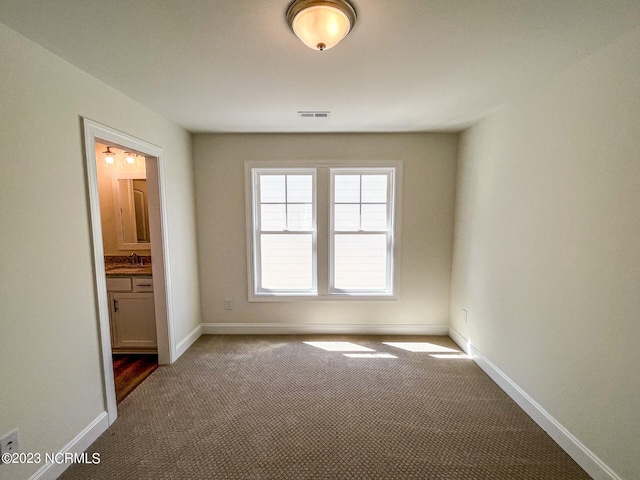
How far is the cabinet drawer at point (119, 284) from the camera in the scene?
9.02 ft

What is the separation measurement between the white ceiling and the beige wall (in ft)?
2.62

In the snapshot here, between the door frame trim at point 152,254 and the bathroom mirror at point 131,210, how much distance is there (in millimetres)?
909

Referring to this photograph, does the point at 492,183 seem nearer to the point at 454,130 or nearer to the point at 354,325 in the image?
the point at 454,130

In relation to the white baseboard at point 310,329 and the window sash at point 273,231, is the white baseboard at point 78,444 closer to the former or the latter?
the white baseboard at point 310,329

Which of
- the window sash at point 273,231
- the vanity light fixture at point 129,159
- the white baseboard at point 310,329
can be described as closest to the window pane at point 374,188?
the window sash at point 273,231

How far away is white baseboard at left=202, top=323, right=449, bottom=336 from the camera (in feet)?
11.0

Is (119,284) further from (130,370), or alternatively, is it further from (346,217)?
(346,217)

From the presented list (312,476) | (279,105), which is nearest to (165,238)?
(279,105)

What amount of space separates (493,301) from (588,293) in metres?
0.93

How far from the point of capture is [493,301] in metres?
2.46

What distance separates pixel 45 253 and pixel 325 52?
1932 mm

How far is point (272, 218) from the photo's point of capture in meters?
3.34

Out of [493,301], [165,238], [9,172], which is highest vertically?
[9,172]

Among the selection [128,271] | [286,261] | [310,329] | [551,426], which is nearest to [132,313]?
[128,271]
